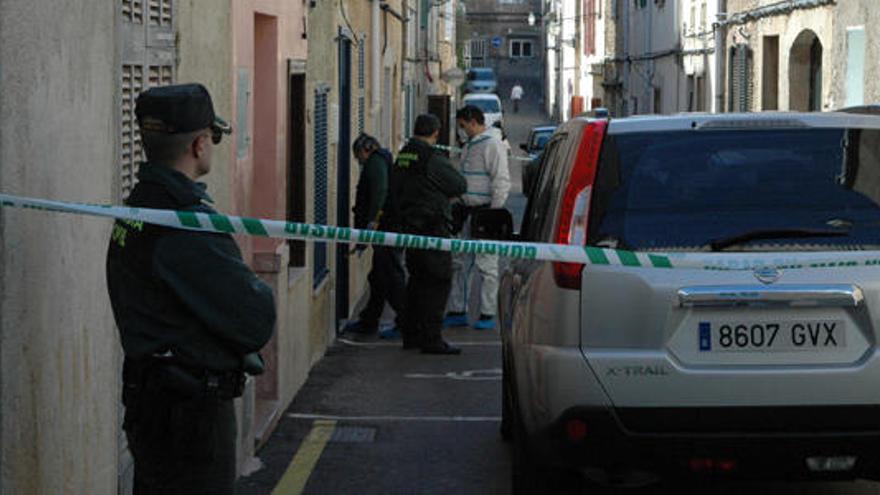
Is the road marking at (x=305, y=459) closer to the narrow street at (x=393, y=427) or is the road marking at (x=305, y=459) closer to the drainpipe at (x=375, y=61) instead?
the narrow street at (x=393, y=427)

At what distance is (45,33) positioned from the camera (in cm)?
546

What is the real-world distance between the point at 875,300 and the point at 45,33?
298cm

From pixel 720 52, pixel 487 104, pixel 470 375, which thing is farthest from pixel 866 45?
pixel 487 104

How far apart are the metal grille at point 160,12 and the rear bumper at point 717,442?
2.35 metres

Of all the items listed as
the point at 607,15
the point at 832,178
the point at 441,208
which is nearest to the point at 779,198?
the point at 832,178

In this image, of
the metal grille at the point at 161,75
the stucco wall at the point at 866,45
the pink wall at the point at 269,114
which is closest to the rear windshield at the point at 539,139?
the stucco wall at the point at 866,45

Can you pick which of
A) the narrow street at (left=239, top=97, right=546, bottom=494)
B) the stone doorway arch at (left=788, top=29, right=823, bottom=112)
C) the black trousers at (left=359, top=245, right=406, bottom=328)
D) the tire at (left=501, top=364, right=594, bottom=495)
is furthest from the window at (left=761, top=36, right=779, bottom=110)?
the tire at (left=501, top=364, right=594, bottom=495)

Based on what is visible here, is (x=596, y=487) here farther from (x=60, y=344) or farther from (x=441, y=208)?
(x=441, y=208)

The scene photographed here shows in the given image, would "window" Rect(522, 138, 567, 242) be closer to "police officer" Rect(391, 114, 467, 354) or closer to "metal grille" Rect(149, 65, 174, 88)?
"metal grille" Rect(149, 65, 174, 88)

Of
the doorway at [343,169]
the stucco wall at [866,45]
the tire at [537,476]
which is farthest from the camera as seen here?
the stucco wall at [866,45]

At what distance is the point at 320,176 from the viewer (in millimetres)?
13922

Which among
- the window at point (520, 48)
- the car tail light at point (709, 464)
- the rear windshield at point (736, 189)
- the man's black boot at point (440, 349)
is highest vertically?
the window at point (520, 48)

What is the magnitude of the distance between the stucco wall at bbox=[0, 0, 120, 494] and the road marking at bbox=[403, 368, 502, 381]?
624cm

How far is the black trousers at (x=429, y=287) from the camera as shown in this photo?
13.9m
